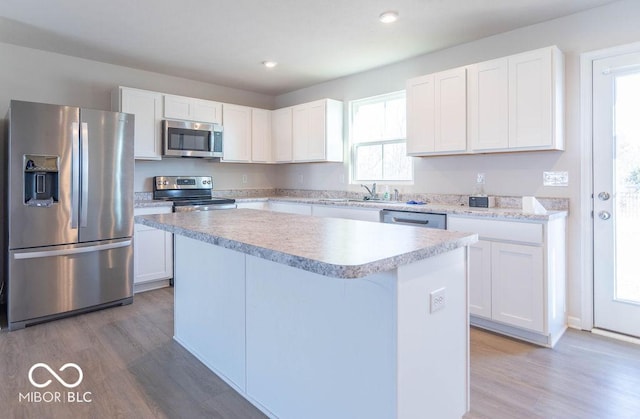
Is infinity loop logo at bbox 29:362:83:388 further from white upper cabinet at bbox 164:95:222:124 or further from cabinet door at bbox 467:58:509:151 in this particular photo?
cabinet door at bbox 467:58:509:151

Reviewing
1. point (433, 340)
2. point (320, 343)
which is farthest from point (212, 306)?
point (433, 340)

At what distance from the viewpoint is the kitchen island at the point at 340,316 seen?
1262 millimetres

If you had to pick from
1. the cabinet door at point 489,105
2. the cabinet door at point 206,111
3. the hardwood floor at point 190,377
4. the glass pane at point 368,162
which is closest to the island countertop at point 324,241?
the hardwood floor at point 190,377

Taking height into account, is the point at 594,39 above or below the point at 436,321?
above

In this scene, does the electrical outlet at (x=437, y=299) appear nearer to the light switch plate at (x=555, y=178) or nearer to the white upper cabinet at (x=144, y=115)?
the light switch plate at (x=555, y=178)

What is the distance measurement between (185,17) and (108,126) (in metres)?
1.19

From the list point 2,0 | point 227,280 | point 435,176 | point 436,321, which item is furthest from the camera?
point 435,176

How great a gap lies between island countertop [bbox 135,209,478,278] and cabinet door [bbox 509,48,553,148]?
1.71 m

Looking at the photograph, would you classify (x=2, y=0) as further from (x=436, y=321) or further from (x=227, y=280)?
(x=436, y=321)

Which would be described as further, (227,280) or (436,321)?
(227,280)

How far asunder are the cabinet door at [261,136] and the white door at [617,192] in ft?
12.4

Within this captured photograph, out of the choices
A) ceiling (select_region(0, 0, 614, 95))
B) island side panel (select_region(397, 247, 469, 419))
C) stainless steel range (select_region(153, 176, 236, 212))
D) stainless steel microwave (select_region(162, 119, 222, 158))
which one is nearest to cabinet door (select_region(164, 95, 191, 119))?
stainless steel microwave (select_region(162, 119, 222, 158))

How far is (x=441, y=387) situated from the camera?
4.86ft

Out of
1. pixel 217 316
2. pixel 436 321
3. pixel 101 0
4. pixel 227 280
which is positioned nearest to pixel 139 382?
pixel 217 316
